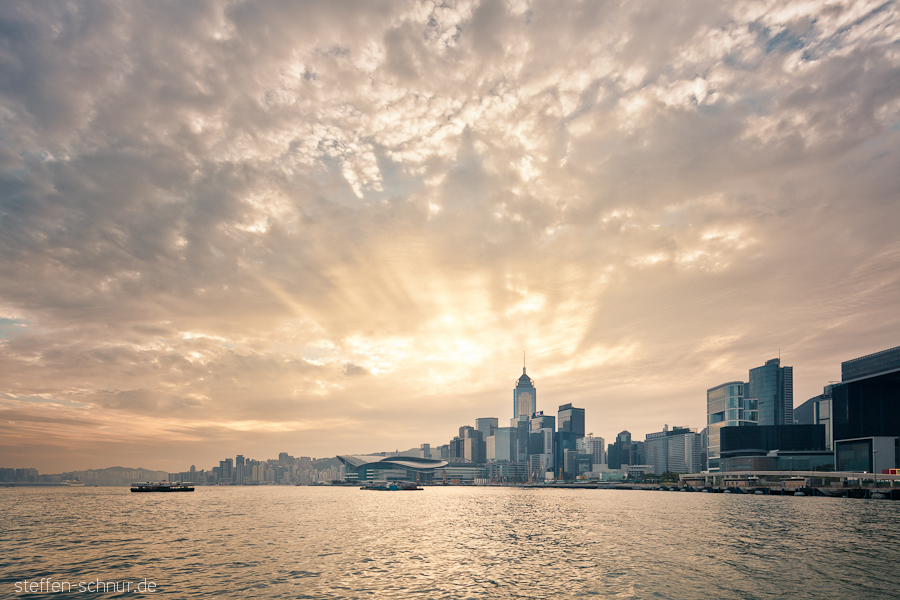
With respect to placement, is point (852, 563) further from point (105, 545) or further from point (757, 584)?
point (105, 545)

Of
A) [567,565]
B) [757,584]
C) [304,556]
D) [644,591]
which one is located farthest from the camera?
[304,556]

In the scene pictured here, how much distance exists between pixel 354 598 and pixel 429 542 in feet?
108

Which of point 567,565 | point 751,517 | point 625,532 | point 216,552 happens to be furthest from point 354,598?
point 751,517

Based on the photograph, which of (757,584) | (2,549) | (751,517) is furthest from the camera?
(751,517)

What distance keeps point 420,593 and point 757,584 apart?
90.7 ft

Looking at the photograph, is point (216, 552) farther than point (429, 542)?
No

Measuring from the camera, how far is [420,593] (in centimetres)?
4106

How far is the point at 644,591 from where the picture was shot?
4166cm

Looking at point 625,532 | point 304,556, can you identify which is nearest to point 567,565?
point 304,556

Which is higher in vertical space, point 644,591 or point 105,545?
point 644,591

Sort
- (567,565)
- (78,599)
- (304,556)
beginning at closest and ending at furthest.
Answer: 1. (78,599)
2. (567,565)
3. (304,556)

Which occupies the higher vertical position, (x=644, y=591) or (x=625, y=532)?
(x=644, y=591)

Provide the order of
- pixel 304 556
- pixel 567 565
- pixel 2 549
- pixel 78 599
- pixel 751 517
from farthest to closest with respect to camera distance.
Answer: pixel 751 517 < pixel 2 549 < pixel 304 556 < pixel 567 565 < pixel 78 599

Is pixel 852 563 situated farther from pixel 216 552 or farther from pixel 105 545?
pixel 105 545
